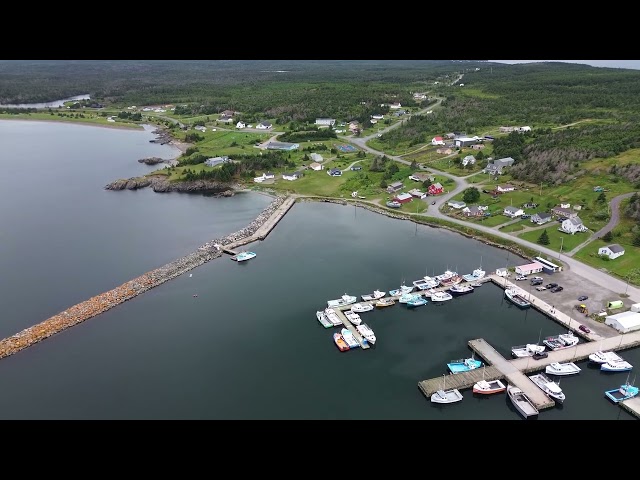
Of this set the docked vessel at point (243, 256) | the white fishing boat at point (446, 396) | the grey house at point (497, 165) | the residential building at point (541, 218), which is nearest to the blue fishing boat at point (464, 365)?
the white fishing boat at point (446, 396)

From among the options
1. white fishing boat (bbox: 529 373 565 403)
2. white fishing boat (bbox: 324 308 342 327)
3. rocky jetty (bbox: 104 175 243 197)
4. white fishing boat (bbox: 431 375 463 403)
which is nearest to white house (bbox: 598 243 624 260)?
white fishing boat (bbox: 529 373 565 403)

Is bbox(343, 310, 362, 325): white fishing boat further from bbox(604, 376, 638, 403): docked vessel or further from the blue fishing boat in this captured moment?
bbox(604, 376, 638, 403): docked vessel

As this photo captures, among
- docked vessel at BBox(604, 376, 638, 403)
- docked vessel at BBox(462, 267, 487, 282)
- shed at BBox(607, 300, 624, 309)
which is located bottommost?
docked vessel at BBox(604, 376, 638, 403)

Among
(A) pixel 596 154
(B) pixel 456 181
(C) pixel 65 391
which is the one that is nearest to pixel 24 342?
(C) pixel 65 391

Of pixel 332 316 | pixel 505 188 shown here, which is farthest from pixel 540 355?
pixel 505 188

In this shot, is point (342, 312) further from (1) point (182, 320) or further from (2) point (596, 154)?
(2) point (596, 154)

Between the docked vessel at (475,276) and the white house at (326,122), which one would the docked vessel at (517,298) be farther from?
the white house at (326,122)

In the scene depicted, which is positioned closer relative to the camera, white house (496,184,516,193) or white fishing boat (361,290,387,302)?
white fishing boat (361,290,387,302)
